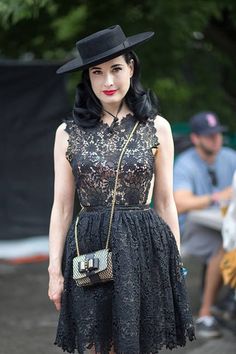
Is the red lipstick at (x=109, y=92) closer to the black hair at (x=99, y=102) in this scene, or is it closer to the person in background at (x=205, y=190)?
the black hair at (x=99, y=102)

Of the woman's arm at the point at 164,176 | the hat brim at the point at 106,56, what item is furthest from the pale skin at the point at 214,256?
the hat brim at the point at 106,56

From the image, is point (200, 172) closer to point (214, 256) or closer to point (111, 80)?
point (214, 256)

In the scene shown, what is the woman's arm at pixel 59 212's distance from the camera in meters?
3.54

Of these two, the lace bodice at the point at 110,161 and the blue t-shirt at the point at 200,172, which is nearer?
the lace bodice at the point at 110,161

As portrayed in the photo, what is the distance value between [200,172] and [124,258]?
3.13m

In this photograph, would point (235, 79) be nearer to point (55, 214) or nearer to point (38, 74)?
point (38, 74)

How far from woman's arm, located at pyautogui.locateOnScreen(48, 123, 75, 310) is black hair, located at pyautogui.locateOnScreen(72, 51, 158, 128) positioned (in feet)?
0.34

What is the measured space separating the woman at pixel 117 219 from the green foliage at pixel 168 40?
3.12 m

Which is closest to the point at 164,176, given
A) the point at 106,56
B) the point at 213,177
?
the point at 106,56

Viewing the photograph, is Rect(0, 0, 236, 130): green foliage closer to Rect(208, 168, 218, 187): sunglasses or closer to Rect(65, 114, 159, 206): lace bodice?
Rect(208, 168, 218, 187): sunglasses

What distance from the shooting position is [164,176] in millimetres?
3570

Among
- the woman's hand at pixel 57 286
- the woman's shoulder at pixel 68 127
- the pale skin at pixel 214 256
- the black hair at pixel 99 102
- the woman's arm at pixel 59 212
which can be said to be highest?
the black hair at pixel 99 102

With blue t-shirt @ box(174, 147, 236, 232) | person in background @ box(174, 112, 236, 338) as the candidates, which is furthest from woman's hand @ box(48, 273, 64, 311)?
blue t-shirt @ box(174, 147, 236, 232)

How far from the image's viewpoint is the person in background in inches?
244
